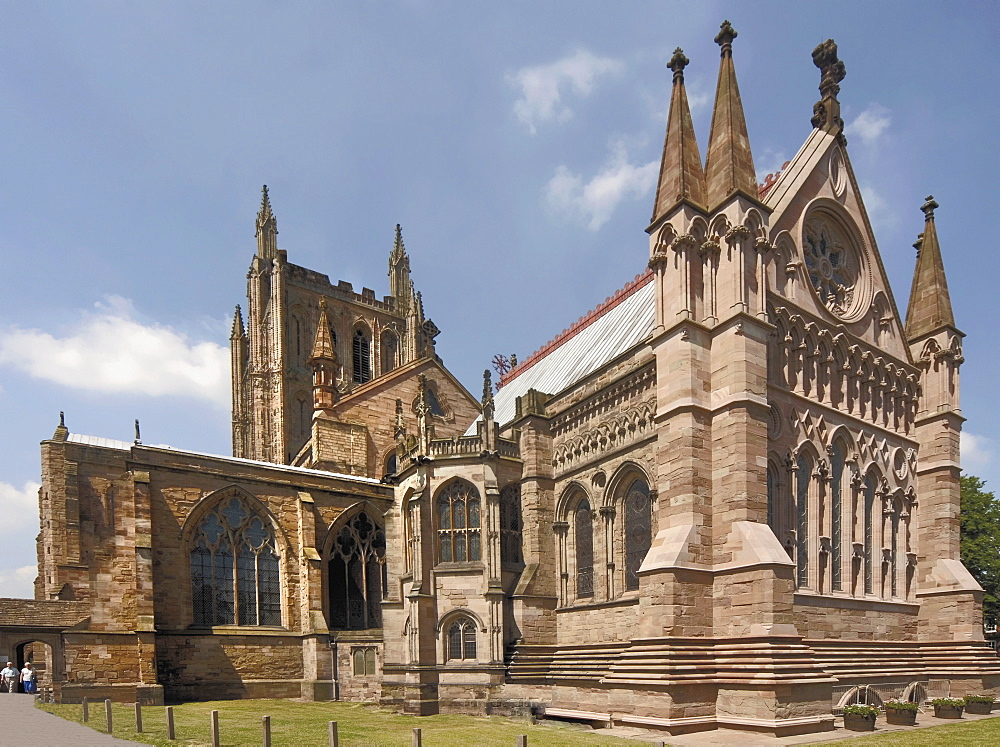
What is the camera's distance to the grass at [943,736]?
15.2m

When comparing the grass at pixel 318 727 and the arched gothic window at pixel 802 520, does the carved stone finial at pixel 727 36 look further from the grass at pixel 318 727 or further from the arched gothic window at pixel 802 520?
the grass at pixel 318 727

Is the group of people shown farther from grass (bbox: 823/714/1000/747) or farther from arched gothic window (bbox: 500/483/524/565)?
grass (bbox: 823/714/1000/747)

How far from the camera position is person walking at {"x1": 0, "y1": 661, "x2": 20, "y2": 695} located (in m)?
26.3

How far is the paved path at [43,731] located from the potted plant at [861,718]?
15567 millimetres

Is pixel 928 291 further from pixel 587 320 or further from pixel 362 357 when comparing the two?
pixel 362 357

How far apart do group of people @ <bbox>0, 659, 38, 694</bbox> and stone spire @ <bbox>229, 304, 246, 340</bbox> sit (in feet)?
125

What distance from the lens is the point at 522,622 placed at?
2556 centimetres

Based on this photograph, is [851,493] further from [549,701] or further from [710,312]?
[549,701]

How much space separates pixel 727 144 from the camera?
21.4 meters

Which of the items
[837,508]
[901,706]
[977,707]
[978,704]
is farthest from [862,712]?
[837,508]

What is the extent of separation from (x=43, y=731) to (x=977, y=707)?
24245 millimetres

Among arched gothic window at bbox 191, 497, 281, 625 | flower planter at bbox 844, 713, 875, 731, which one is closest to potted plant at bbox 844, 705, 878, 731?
flower planter at bbox 844, 713, 875, 731

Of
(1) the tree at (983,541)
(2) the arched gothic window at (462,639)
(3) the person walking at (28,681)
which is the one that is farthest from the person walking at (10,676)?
(1) the tree at (983,541)

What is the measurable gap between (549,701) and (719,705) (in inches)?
281
